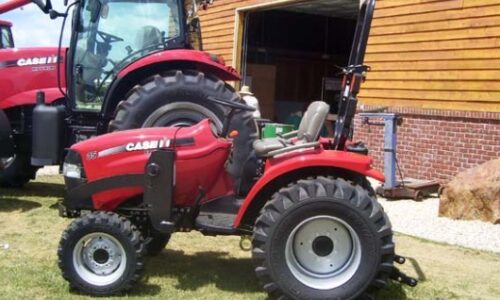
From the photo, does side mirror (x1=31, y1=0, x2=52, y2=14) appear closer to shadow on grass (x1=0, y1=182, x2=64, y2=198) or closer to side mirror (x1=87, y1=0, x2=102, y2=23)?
side mirror (x1=87, y1=0, x2=102, y2=23)

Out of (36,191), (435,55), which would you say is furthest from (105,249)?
(435,55)

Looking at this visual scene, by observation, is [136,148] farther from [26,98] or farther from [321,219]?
[26,98]

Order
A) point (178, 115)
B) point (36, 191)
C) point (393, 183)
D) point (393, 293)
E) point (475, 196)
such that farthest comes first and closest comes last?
point (393, 183) → point (36, 191) → point (475, 196) → point (178, 115) → point (393, 293)

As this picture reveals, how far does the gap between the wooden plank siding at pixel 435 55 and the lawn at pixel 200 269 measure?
11.2 feet

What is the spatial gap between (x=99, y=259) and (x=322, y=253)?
1.54 meters

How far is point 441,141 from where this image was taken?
9375 millimetres

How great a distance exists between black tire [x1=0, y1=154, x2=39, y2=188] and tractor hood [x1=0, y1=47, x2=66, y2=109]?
0.73 meters

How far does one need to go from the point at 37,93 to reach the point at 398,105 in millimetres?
5648

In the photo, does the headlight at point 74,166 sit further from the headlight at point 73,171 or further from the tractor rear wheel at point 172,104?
the tractor rear wheel at point 172,104

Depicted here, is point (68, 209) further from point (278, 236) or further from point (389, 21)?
point (389, 21)

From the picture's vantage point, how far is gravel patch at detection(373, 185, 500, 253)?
6.42 metres

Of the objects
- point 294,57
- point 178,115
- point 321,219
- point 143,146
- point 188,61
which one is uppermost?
point 294,57

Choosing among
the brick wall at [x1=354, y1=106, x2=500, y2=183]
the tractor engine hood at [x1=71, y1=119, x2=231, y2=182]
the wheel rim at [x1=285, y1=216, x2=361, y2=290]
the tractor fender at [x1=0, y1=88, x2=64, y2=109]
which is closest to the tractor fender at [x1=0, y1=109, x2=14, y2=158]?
the tractor fender at [x1=0, y1=88, x2=64, y2=109]

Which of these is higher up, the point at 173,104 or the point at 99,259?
the point at 173,104
